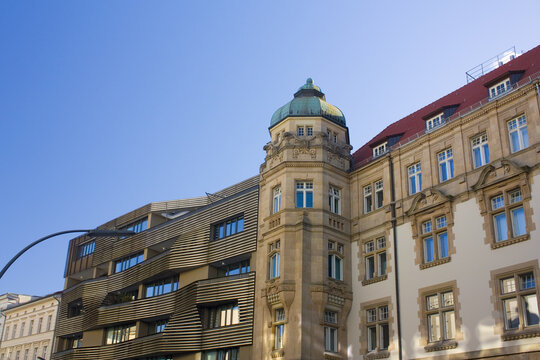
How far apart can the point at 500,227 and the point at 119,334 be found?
3299 centimetres

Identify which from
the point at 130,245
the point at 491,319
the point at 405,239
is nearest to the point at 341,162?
the point at 405,239

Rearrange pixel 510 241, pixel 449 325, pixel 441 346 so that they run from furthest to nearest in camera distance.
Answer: pixel 449 325 < pixel 441 346 < pixel 510 241

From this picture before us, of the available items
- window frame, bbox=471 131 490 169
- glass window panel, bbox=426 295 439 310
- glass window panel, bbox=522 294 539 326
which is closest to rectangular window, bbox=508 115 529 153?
window frame, bbox=471 131 490 169

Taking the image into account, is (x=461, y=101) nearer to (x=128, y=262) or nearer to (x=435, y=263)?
(x=435, y=263)

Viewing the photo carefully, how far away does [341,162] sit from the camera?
132ft

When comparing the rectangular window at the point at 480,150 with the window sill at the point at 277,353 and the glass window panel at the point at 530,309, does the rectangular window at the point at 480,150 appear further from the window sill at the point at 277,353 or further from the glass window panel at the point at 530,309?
the window sill at the point at 277,353

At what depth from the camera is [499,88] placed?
112ft

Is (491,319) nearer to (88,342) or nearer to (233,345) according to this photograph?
(233,345)

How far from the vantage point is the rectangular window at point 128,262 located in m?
54.1

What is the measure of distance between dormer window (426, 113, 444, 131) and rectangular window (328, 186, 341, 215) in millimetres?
6379

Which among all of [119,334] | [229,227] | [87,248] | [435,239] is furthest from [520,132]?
[87,248]

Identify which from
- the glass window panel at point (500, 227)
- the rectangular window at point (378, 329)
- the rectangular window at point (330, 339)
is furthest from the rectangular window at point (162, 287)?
the glass window panel at point (500, 227)

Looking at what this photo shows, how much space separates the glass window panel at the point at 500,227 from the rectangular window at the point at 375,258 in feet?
22.8

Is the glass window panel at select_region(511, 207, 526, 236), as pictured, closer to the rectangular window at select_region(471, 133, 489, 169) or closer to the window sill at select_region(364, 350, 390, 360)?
the rectangular window at select_region(471, 133, 489, 169)
